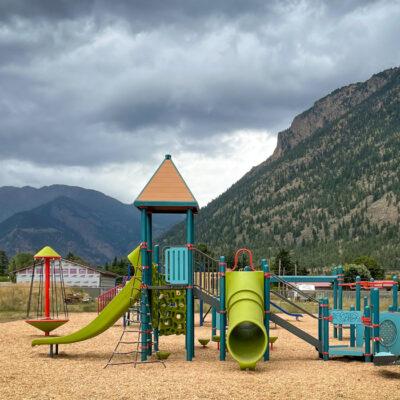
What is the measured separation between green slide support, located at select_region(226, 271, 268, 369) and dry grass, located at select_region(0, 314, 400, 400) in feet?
1.26

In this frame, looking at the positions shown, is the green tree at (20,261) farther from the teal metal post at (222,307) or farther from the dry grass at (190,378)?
the teal metal post at (222,307)

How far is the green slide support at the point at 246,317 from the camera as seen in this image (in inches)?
534

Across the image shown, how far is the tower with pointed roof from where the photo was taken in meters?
15.4

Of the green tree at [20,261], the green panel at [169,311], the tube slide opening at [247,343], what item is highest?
the green panel at [169,311]

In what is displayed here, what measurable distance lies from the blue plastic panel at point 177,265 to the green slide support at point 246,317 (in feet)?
3.66

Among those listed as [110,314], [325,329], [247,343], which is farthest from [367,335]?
[110,314]

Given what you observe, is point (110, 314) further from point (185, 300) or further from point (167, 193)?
point (167, 193)

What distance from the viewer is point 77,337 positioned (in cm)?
1544

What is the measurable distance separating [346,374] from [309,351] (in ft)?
17.5

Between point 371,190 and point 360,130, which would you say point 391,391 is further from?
point 360,130

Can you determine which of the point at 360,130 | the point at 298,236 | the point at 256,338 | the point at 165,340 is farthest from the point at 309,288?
the point at 360,130

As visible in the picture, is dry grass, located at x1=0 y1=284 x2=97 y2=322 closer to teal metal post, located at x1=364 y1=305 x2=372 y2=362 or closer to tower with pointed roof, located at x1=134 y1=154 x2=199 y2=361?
tower with pointed roof, located at x1=134 y1=154 x2=199 y2=361

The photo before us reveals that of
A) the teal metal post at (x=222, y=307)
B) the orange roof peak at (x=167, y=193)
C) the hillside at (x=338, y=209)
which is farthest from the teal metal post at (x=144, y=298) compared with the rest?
the hillside at (x=338, y=209)

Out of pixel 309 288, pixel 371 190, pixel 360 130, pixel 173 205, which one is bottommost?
pixel 309 288
